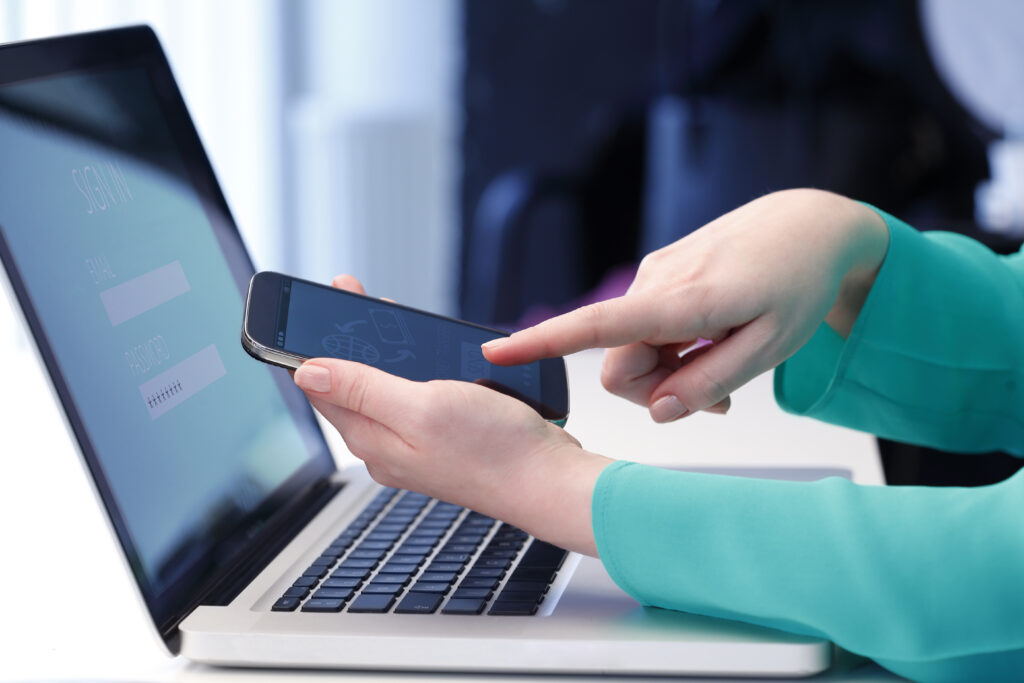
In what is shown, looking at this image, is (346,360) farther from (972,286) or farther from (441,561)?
(972,286)

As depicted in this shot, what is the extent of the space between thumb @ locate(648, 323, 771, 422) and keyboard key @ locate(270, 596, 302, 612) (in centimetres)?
25

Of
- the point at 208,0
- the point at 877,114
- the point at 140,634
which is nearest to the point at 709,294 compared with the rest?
the point at 140,634

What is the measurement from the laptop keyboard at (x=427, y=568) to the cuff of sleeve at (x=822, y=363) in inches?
9.1

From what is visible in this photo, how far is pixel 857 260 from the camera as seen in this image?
639 millimetres

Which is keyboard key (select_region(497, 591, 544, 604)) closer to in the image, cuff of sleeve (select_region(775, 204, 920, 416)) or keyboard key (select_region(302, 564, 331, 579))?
keyboard key (select_region(302, 564, 331, 579))

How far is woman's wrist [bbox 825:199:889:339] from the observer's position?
63 centimetres

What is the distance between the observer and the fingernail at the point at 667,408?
0.62m

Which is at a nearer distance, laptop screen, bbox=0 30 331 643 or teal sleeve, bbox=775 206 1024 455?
laptop screen, bbox=0 30 331 643

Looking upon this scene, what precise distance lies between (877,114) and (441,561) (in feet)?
6.52

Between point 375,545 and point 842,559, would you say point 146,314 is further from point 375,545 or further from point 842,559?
point 842,559

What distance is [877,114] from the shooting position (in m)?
2.25

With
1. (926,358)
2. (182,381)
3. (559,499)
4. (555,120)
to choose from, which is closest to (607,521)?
(559,499)

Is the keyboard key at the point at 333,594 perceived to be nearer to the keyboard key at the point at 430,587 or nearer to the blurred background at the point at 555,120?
the keyboard key at the point at 430,587

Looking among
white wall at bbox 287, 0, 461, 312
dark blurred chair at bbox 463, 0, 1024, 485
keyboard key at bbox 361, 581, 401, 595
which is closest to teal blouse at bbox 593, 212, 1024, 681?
keyboard key at bbox 361, 581, 401, 595
